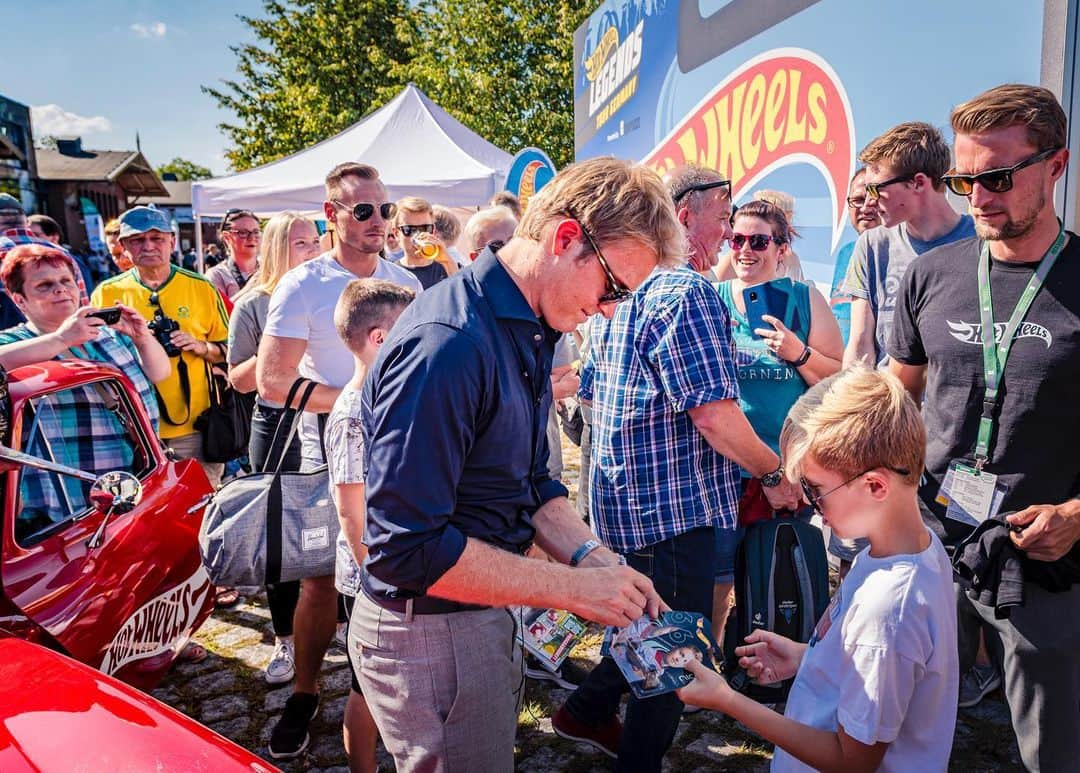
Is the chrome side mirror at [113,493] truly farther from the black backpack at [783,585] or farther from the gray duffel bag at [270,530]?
the black backpack at [783,585]

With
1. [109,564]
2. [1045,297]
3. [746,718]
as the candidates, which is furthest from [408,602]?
[1045,297]

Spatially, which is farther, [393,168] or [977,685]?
[393,168]

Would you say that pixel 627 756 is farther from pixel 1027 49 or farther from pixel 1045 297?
pixel 1027 49

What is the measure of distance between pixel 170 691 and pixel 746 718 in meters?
3.02

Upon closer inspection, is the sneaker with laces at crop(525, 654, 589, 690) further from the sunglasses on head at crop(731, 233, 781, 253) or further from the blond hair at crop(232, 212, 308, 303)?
the blond hair at crop(232, 212, 308, 303)

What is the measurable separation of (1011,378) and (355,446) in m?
1.82

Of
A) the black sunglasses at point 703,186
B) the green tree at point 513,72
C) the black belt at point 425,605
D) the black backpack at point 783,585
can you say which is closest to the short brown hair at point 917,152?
the black sunglasses at point 703,186

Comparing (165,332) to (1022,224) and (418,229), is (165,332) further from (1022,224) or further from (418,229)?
(1022,224)

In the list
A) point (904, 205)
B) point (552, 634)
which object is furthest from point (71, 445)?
point (904, 205)

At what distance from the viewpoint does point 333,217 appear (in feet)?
11.7

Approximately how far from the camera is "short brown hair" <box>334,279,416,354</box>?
2363mm

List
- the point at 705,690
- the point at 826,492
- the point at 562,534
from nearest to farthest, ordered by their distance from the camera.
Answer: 1. the point at 705,690
2. the point at 826,492
3. the point at 562,534

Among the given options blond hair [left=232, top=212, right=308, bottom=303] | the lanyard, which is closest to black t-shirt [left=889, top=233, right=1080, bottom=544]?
the lanyard

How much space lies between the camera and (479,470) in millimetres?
1530
